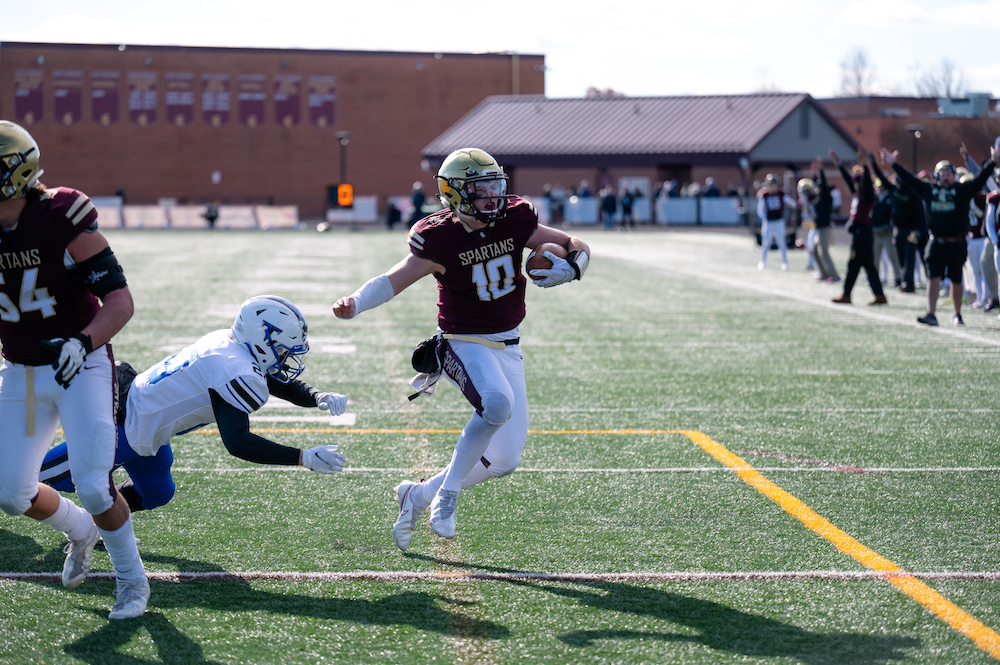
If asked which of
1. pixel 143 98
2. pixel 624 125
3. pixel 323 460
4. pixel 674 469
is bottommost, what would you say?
pixel 674 469

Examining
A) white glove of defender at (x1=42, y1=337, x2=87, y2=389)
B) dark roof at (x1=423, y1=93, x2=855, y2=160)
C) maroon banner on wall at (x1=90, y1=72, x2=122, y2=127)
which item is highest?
maroon banner on wall at (x1=90, y1=72, x2=122, y2=127)

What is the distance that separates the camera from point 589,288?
18953 mm

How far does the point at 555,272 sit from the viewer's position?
4.90 m

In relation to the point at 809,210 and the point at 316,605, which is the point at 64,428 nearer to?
the point at 316,605

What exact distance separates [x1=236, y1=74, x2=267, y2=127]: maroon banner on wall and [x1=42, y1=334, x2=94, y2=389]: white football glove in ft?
183

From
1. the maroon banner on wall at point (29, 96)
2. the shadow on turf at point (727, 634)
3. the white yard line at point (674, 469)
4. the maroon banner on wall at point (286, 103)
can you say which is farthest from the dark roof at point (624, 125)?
the shadow on turf at point (727, 634)

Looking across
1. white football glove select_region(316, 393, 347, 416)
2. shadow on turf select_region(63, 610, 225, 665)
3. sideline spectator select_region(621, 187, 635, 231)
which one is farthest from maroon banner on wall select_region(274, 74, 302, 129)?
shadow on turf select_region(63, 610, 225, 665)

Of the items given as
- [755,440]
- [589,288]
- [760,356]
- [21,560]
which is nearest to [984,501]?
[755,440]

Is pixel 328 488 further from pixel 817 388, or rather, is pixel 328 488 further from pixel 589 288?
pixel 589 288

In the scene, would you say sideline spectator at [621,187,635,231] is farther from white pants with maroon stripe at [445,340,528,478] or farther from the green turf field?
white pants with maroon stripe at [445,340,528,478]

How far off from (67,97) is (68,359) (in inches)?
2261

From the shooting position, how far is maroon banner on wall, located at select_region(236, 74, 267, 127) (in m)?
57.7

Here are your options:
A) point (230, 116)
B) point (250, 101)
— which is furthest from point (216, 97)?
point (250, 101)

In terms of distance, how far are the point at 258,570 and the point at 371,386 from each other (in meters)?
4.86
